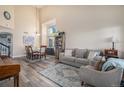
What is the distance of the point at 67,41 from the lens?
315 inches

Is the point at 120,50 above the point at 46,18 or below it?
below

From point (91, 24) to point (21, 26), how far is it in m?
5.37

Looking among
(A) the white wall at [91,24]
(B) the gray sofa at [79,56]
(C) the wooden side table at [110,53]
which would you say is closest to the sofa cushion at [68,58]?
(B) the gray sofa at [79,56]

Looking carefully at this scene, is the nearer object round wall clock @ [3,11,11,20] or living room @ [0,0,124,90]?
living room @ [0,0,124,90]

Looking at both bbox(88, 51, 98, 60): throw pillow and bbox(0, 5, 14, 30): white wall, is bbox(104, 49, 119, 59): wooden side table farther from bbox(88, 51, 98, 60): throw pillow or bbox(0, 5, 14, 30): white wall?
bbox(0, 5, 14, 30): white wall

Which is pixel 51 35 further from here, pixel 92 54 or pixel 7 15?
pixel 92 54

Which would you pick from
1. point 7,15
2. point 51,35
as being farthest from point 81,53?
point 7,15

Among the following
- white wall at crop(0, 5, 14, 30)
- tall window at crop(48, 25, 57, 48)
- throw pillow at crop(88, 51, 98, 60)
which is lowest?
throw pillow at crop(88, 51, 98, 60)

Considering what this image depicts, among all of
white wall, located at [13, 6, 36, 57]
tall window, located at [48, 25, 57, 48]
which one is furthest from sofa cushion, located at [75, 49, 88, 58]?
white wall, located at [13, 6, 36, 57]

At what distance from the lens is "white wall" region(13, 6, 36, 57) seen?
9430 millimetres

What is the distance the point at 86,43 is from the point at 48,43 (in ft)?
14.1

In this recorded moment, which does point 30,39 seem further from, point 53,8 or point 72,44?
point 72,44

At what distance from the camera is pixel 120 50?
5.48 meters
